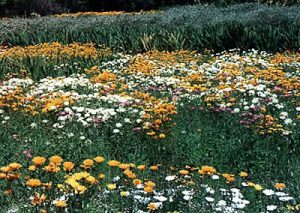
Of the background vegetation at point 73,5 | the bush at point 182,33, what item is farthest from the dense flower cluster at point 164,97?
the background vegetation at point 73,5

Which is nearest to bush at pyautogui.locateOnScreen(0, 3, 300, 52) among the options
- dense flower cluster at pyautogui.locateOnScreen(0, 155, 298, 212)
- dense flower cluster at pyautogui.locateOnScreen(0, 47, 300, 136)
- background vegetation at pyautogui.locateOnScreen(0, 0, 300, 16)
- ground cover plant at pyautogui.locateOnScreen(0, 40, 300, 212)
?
dense flower cluster at pyautogui.locateOnScreen(0, 47, 300, 136)

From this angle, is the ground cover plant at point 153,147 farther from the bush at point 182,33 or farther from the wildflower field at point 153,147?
the bush at point 182,33

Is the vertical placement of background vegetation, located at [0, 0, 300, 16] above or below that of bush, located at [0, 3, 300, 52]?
below

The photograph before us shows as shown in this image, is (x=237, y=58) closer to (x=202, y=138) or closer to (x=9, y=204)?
(x=202, y=138)

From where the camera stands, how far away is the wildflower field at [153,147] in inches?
151

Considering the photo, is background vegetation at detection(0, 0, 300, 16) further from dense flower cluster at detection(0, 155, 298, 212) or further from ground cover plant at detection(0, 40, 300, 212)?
dense flower cluster at detection(0, 155, 298, 212)

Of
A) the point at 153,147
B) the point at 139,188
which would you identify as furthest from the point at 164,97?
the point at 139,188

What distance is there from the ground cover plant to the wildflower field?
0.04 ft

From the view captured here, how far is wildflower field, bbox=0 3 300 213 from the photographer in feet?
12.6

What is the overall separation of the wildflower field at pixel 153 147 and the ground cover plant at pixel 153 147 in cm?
1

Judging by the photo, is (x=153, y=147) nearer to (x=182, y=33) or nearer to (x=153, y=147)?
(x=153, y=147)

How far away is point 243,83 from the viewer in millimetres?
6973

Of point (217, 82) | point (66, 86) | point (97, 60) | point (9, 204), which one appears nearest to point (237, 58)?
point (217, 82)

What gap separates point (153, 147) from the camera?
17.6 feet
